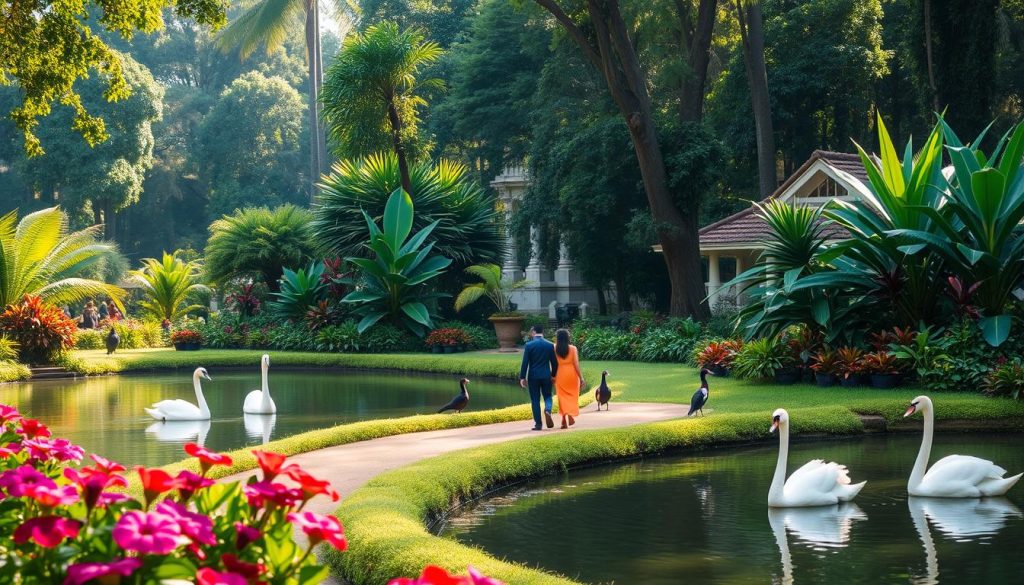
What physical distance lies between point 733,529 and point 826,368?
9.39 m

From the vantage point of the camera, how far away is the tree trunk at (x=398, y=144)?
32438mm

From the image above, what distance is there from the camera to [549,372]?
1468 centimetres

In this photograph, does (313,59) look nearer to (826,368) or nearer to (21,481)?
(826,368)

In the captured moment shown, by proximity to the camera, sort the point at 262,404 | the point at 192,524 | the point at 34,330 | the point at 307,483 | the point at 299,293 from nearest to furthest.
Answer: the point at 192,524 < the point at 307,483 < the point at 262,404 < the point at 34,330 < the point at 299,293

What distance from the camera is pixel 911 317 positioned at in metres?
18.5

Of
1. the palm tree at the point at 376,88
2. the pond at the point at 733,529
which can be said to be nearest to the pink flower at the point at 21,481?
the pond at the point at 733,529

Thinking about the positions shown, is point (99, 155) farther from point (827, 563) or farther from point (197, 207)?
point (827, 563)

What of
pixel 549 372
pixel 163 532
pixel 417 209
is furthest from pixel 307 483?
pixel 417 209

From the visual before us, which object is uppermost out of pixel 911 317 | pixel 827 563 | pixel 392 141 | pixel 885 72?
pixel 885 72

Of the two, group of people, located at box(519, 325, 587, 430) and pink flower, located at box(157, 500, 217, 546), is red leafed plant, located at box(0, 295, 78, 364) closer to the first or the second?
group of people, located at box(519, 325, 587, 430)

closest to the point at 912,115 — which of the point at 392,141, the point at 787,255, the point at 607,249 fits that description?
the point at 607,249

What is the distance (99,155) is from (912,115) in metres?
35.8

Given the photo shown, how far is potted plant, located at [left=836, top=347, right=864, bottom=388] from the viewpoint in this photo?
59.8 feet

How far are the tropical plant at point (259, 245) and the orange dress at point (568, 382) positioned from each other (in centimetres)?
2294
